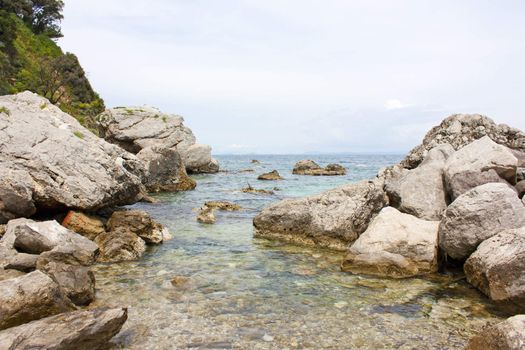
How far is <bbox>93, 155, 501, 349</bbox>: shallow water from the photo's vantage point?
26.0 ft

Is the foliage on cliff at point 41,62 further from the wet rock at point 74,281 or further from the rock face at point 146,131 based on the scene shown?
the wet rock at point 74,281

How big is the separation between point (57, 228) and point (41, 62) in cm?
4925

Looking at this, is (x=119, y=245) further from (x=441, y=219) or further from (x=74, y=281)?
(x=441, y=219)

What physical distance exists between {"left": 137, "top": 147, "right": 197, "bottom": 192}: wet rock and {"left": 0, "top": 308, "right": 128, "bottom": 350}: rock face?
83.3ft

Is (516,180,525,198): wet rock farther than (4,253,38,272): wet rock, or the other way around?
(516,180,525,198): wet rock

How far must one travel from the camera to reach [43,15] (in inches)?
2997

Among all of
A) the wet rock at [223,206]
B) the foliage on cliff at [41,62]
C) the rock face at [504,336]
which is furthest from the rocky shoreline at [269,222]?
the foliage on cliff at [41,62]

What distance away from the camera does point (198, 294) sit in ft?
33.4

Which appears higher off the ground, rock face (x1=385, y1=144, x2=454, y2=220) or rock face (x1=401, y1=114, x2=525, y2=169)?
rock face (x1=401, y1=114, x2=525, y2=169)

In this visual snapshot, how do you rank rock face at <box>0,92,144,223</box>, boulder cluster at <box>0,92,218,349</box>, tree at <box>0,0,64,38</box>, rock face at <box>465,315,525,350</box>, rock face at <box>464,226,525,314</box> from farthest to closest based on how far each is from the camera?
1. tree at <box>0,0,64,38</box>
2. rock face at <box>0,92,144,223</box>
3. rock face at <box>464,226,525,314</box>
4. boulder cluster at <box>0,92,218,349</box>
5. rock face at <box>465,315,525,350</box>

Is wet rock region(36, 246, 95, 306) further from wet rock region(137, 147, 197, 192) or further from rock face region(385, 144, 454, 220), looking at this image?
wet rock region(137, 147, 197, 192)

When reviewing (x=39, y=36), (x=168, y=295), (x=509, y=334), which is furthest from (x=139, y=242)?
(x=39, y=36)

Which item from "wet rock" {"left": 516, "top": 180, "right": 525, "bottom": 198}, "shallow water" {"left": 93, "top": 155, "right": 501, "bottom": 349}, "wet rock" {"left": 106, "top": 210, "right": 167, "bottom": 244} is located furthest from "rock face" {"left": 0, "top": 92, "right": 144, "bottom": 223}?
"wet rock" {"left": 516, "top": 180, "right": 525, "bottom": 198}

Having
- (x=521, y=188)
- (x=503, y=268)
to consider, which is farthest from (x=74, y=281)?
(x=521, y=188)
